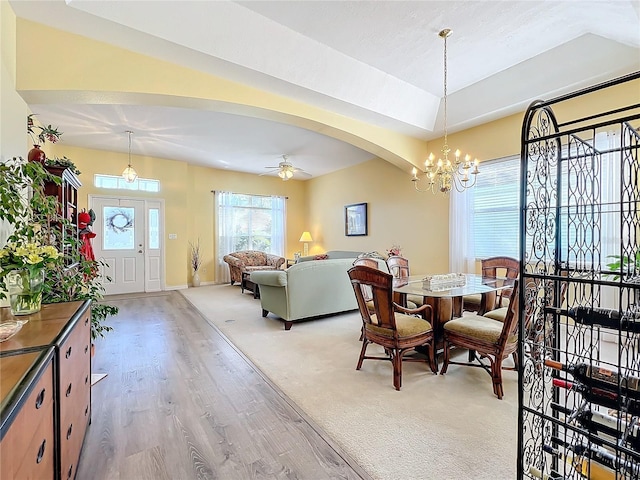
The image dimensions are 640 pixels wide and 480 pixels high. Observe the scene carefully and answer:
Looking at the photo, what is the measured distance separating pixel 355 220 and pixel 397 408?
545 cm

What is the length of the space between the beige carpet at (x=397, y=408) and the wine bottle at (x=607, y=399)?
2.70 feet

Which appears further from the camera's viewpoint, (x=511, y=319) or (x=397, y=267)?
(x=397, y=267)

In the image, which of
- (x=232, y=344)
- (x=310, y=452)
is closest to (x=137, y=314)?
(x=232, y=344)

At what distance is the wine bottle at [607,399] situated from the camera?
932 millimetres

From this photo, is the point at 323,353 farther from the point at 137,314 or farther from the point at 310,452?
the point at 137,314

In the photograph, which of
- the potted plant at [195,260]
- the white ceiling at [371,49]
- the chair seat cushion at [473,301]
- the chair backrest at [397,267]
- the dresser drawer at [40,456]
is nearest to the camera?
the dresser drawer at [40,456]

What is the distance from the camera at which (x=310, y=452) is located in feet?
5.57

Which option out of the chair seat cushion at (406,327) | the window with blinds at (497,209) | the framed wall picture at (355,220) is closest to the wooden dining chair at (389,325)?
the chair seat cushion at (406,327)

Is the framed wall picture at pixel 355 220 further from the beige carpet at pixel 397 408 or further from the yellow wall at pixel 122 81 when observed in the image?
the beige carpet at pixel 397 408

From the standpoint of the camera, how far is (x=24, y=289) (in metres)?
1.47

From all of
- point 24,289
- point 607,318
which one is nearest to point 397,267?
point 607,318

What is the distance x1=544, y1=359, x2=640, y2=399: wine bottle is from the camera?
0.93 m

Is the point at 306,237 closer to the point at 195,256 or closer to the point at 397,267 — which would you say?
the point at 195,256

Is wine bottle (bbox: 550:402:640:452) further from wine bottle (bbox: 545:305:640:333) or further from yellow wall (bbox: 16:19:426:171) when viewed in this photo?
yellow wall (bbox: 16:19:426:171)
